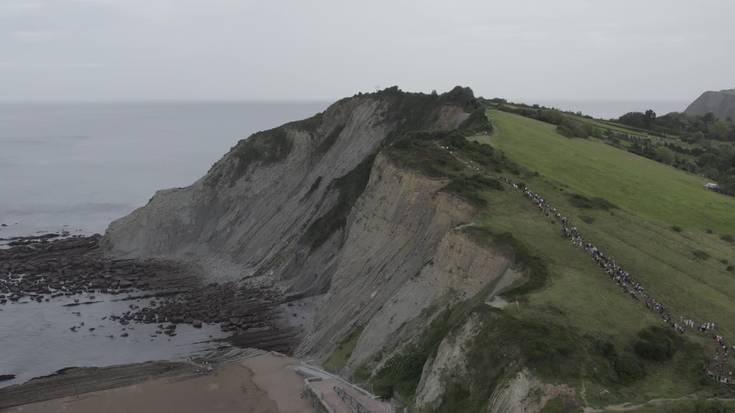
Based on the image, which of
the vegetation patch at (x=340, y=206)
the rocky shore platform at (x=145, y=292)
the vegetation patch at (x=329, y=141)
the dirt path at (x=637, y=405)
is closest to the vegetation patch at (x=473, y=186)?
the rocky shore platform at (x=145, y=292)

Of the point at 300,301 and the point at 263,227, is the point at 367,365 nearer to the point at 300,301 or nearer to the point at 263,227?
the point at 300,301

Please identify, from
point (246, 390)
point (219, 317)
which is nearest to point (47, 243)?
point (219, 317)

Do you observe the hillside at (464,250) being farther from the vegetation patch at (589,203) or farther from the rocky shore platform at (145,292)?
the rocky shore platform at (145,292)

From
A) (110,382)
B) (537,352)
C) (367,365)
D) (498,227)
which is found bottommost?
(110,382)

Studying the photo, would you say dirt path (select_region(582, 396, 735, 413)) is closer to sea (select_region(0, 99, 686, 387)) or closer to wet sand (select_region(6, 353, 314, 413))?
wet sand (select_region(6, 353, 314, 413))

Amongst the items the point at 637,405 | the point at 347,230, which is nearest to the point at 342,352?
the point at 347,230

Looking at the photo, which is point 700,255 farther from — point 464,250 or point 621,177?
point 621,177

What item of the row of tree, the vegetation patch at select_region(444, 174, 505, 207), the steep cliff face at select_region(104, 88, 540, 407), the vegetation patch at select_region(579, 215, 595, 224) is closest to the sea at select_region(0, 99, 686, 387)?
the steep cliff face at select_region(104, 88, 540, 407)

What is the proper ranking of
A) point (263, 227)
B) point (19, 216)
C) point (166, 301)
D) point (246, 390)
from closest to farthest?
point (246, 390)
point (166, 301)
point (263, 227)
point (19, 216)
